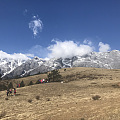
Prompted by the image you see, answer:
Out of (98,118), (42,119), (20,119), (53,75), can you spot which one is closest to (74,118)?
(98,118)

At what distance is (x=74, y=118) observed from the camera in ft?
31.5

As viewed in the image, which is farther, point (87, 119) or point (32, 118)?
point (32, 118)

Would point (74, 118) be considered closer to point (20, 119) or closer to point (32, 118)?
point (32, 118)

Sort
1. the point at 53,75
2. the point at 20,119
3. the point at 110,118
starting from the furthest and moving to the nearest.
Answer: the point at 53,75
the point at 20,119
the point at 110,118

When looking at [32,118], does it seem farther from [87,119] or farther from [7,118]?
[87,119]

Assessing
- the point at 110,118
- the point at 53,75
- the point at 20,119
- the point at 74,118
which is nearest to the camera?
the point at 110,118

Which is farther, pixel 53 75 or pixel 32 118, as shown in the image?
pixel 53 75

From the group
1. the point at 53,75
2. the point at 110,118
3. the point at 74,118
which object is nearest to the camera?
the point at 110,118

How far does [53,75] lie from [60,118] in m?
40.9

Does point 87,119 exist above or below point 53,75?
below

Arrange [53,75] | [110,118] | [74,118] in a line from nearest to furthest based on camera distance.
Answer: [110,118]
[74,118]
[53,75]

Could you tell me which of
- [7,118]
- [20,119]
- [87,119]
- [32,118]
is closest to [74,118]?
[87,119]

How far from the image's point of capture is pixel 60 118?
9.98 m

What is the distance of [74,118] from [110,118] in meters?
2.90
